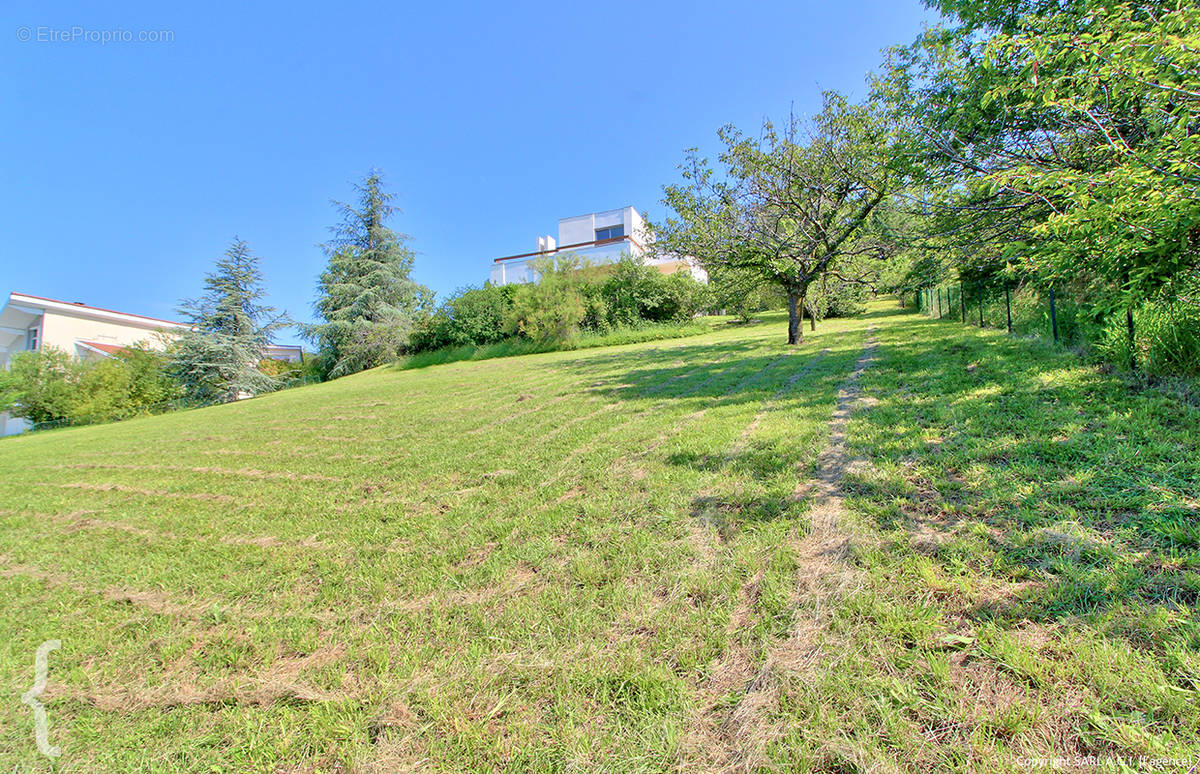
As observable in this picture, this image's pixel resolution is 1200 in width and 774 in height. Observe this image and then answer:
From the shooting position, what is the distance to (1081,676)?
1.46m

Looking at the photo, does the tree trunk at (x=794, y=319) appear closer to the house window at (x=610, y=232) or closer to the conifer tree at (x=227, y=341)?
the conifer tree at (x=227, y=341)

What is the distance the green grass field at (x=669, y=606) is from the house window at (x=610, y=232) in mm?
44299

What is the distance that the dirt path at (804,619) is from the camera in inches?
55.7

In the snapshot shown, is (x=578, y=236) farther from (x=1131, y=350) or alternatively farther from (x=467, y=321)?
(x=1131, y=350)

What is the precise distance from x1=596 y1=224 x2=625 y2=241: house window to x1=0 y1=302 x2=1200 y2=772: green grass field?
145 feet

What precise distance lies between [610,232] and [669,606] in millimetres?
47703

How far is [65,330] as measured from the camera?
85.7 feet

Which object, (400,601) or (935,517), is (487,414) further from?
(935,517)

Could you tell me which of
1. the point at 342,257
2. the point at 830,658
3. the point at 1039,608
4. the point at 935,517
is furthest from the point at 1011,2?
the point at 342,257

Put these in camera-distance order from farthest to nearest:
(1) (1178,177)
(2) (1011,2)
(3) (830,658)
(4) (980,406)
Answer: (2) (1011,2) < (4) (980,406) < (1) (1178,177) < (3) (830,658)

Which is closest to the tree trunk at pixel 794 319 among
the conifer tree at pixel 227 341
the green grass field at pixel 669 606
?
the green grass field at pixel 669 606

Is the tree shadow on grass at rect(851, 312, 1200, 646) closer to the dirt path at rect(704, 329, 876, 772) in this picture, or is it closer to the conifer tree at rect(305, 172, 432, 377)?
the dirt path at rect(704, 329, 876, 772)

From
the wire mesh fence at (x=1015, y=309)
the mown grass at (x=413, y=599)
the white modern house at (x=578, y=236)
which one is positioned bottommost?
the mown grass at (x=413, y=599)

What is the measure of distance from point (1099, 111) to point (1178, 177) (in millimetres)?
4013
